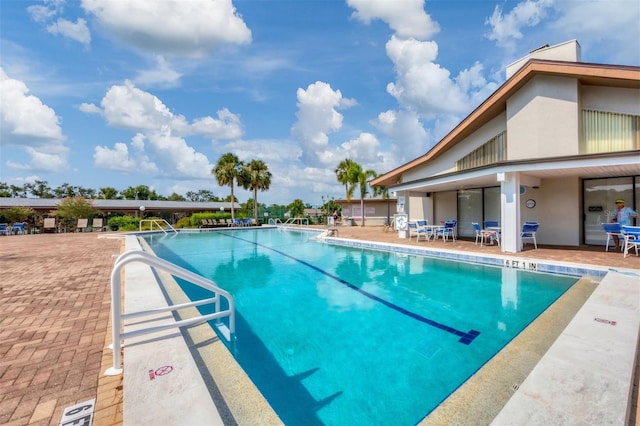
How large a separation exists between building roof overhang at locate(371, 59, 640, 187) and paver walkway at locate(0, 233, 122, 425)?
569 inches

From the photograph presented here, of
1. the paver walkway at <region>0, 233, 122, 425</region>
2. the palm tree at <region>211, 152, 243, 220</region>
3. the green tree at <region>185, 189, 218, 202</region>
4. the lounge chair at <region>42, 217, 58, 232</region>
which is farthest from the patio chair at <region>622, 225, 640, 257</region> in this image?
the green tree at <region>185, 189, 218, 202</region>

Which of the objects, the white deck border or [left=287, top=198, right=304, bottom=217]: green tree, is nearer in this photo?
the white deck border

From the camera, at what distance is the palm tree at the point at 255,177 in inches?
1204

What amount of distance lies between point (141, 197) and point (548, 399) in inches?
2614

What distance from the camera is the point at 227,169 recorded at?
29.8 m

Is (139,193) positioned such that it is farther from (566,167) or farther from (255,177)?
(566,167)

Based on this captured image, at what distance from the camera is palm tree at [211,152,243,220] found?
29.7 meters

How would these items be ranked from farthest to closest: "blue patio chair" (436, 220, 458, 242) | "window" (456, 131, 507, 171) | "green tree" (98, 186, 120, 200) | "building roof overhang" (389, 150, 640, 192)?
"green tree" (98, 186, 120, 200) → "blue patio chair" (436, 220, 458, 242) → "window" (456, 131, 507, 171) → "building roof overhang" (389, 150, 640, 192)

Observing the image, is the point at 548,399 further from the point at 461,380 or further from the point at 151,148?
the point at 151,148

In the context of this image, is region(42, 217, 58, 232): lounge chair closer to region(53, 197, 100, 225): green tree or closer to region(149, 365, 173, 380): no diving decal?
region(53, 197, 100, 225): green tree

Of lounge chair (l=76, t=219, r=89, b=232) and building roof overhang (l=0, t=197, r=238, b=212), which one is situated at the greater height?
building roof overhang (l=0, t=197, r=238, b=212)

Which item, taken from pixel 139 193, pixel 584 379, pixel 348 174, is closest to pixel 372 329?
pixel 584 379

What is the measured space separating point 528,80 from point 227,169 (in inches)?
1013

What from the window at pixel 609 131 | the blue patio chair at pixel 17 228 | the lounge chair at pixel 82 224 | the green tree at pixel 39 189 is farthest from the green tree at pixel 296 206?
the green tree at pixel 39 189
